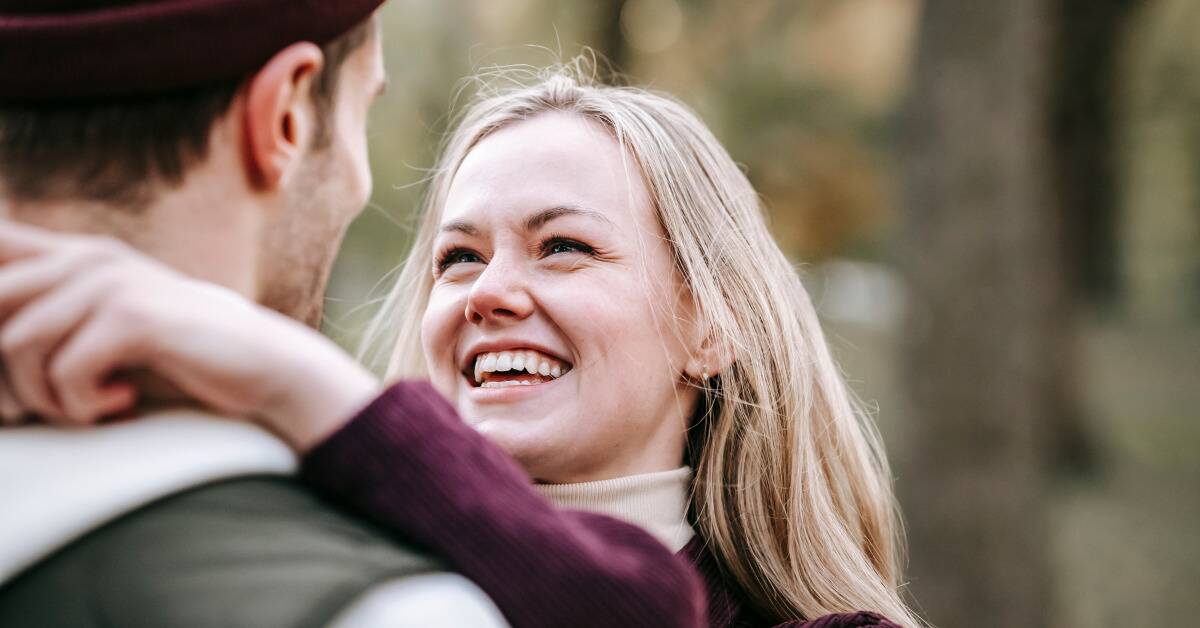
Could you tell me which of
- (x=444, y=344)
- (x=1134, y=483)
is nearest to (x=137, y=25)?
(x=444, y=344)

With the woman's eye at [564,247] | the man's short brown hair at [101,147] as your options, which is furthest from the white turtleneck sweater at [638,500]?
the man's short brown hair at [101,147]

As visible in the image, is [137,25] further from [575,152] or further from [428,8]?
[428,8]

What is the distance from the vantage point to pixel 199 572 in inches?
45.3

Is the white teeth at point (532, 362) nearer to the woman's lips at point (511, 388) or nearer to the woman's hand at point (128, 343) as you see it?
the woman's lips at point (511, 388)

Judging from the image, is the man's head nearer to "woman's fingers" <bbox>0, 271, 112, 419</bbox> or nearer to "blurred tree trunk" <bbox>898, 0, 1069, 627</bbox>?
"woman's fingers" <bbox>0, 271, 112, 419</bbox>

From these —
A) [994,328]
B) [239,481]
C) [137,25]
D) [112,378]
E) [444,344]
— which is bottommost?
[994,328]

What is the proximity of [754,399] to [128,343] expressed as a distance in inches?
71.1

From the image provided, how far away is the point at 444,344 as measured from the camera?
259cm

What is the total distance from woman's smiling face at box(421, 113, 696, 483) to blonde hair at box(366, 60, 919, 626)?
0.30 feet

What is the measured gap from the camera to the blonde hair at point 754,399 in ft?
8.52

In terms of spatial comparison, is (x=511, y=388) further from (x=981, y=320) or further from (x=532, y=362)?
(x=981, y=320)

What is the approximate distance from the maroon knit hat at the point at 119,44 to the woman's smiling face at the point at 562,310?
1.16m

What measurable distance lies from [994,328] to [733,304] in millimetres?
3592

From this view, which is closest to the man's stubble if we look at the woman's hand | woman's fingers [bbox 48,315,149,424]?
the woman's hand
